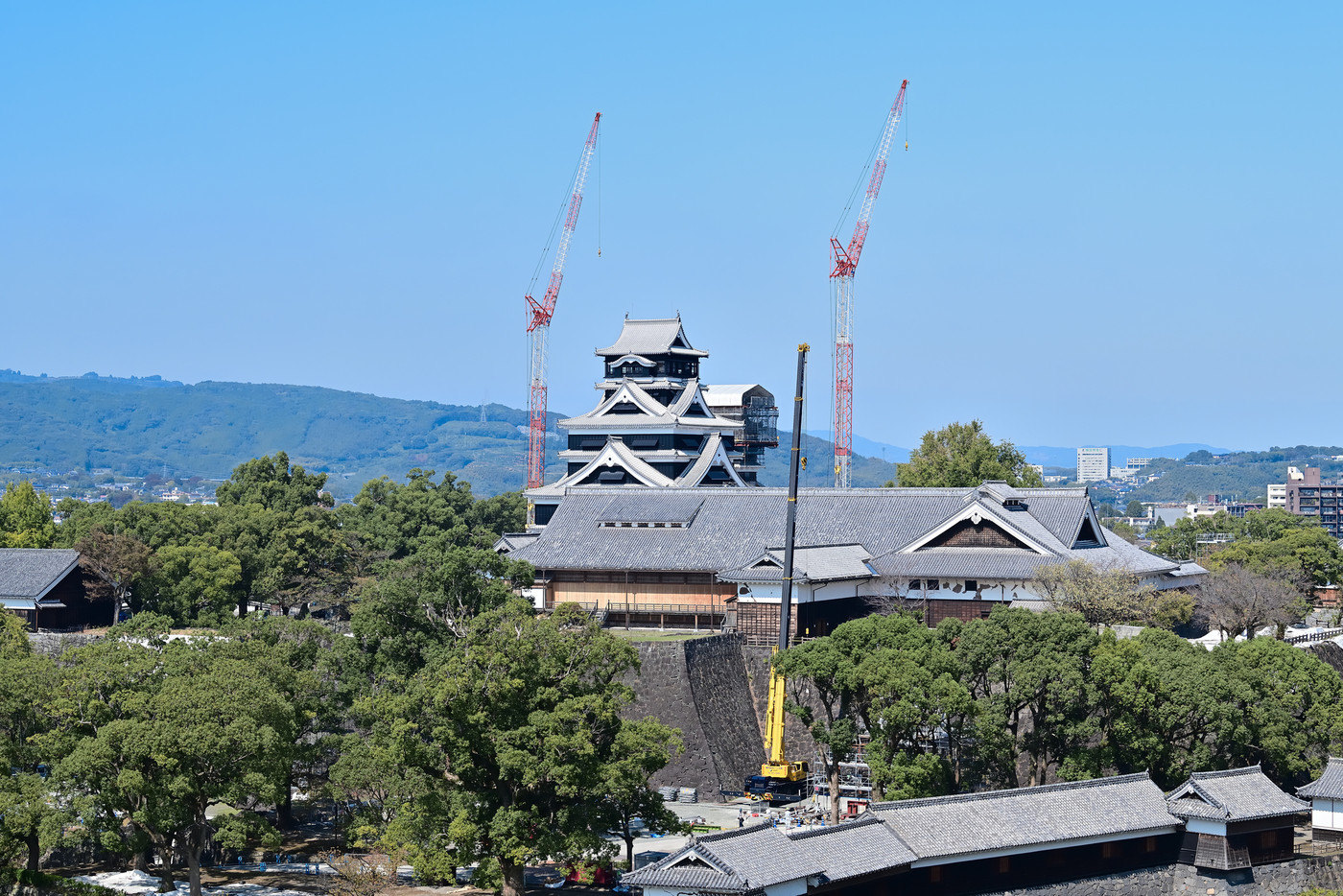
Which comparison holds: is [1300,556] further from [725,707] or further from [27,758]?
[27,758]

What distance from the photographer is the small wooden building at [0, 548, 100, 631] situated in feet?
177

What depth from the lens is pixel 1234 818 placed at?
115ft

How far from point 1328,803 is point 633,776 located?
698 inches

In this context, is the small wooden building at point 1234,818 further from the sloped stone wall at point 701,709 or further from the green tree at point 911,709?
the sloped stone wall at point 701,709

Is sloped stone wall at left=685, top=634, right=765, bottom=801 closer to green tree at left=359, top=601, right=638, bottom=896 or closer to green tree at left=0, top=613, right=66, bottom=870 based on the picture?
green tree at left=359, top=601, right=638, bottom=896

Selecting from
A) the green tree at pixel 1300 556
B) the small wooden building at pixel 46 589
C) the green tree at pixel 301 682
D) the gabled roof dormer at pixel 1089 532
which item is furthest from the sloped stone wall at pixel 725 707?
the green tree at pixel 1300 556

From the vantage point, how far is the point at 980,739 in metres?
37.5

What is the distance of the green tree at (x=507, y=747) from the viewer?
3212 centimetres

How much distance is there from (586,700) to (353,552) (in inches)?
1363

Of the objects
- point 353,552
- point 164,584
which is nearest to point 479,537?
point 353,552

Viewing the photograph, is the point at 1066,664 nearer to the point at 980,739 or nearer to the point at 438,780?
the point at 980,739

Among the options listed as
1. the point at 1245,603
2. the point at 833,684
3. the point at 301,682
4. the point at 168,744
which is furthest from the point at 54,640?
the point at 1245,603

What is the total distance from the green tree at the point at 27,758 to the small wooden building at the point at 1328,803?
29161 mm

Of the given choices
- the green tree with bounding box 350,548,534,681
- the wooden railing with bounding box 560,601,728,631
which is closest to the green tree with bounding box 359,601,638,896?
the green tree with bounding box 350,548,534,681
